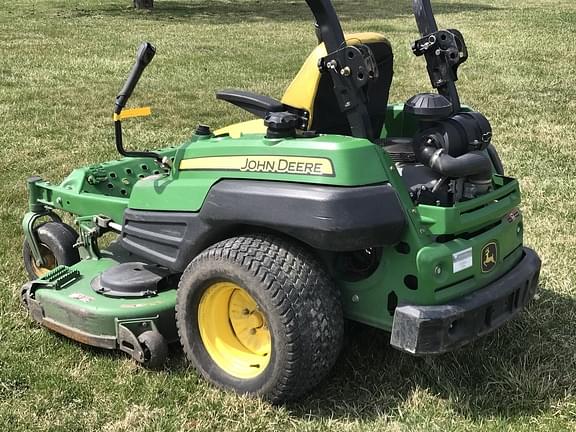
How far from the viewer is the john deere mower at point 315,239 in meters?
2.58

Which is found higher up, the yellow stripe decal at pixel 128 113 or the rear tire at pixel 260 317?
the yellow stripe decal at pixel 128 113

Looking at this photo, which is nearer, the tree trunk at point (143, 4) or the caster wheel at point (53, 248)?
the caster wheel at point (53, 248)

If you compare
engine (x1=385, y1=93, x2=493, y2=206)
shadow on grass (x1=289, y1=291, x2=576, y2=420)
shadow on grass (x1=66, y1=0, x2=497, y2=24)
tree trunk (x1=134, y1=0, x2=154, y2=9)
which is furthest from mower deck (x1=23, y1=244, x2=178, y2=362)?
tree trunk (x1=134, y1=0, x2=154, y2=9)

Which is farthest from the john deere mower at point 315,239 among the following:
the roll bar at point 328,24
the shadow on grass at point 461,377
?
the shadow on grass at point 461,377

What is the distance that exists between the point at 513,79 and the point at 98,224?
7.51m

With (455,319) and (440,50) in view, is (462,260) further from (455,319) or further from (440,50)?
(440,50)

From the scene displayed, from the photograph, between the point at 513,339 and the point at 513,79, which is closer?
the point at 513,339

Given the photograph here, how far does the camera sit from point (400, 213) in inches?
101

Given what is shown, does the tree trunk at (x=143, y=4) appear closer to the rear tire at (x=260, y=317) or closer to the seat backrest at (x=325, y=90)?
the seat backrest at (x=325, y=90)

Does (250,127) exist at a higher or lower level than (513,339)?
higher

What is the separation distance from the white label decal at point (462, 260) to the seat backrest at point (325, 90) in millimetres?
746

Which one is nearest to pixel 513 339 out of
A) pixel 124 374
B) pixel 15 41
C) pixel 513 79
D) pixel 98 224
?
pixel 124 374

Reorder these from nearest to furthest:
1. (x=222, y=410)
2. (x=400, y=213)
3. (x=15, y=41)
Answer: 1. (x=400, y=213)
2. (x=222, y=410)
3. (x=15, y=41)

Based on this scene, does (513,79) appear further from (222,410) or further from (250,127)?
(222,410)
